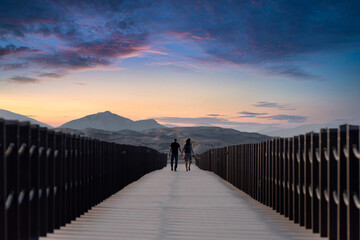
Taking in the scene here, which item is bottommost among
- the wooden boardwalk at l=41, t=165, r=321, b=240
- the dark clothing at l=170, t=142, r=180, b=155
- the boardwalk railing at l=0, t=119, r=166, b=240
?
the wooden boardwalk at l=41, t=165, r=321, b=240

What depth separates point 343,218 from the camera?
7141 millimetres

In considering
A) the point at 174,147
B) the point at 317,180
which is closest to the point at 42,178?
the point at 317,180

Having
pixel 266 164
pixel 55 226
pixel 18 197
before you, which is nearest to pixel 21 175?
pixel 18 197

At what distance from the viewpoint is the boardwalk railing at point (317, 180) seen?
6.79 meters

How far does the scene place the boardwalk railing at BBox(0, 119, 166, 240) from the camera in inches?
249

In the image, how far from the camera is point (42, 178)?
25.6ft

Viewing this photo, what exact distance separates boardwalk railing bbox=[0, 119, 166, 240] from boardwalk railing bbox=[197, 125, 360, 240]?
4026mm

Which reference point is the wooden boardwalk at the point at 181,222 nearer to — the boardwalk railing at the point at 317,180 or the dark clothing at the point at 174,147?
the boardwalk railing at the point at 317,180

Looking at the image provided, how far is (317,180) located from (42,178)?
4.25m

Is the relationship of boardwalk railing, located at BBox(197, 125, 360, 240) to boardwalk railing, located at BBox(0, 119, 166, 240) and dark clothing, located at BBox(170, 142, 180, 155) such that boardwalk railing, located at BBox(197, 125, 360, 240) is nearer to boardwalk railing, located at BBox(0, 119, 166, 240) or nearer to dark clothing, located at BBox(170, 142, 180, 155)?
boardwalk railing, located at BBox(0, 119, 166, 240)

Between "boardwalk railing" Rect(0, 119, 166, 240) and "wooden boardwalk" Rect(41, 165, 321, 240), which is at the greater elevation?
"boardwalk railing" Rect(0, 119, 166, 240)

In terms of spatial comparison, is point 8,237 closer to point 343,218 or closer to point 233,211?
point 343,218

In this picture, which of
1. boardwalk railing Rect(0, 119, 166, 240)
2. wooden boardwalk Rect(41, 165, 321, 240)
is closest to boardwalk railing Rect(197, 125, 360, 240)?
wooden boardwalk Rect(41, 165, 321, 240)

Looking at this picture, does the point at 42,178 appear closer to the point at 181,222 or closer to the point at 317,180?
the point at 181,222
